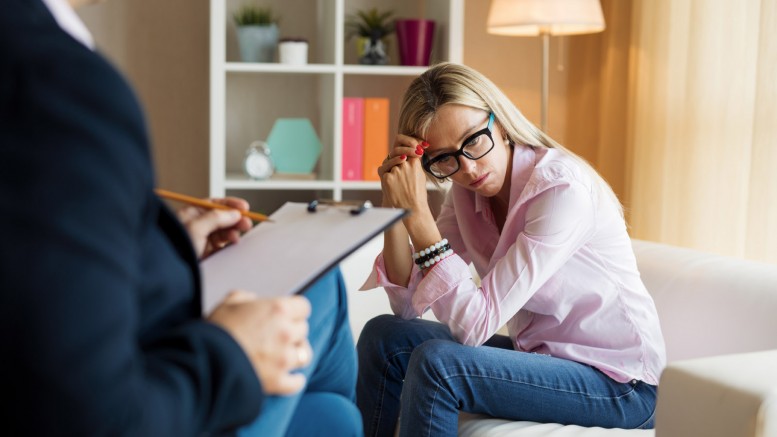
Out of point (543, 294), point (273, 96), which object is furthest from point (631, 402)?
point (273, 96)

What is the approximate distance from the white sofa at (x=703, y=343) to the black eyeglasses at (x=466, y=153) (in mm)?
465

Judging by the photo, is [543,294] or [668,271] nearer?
[543,294]

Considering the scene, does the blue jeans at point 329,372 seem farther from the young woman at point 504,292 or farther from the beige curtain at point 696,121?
the beige curtain at point 696,121

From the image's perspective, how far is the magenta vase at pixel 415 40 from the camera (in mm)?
3039

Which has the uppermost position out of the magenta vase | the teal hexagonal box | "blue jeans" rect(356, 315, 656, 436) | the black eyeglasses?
the magenta vase

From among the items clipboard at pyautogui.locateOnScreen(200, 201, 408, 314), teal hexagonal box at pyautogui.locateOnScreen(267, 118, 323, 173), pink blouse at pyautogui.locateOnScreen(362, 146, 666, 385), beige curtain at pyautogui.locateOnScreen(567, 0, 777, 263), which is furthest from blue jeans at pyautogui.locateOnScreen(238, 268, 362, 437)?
teal hexagonal box at pyautogui.locateOnScreen(267, 118, 323, 173)

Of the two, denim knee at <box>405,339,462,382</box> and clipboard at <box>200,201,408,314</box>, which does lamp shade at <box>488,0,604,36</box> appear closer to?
denim knee at <box>405,339,462,382</box>

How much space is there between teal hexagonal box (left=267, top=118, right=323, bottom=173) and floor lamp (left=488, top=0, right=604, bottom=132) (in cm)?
70

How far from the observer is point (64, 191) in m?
0.58

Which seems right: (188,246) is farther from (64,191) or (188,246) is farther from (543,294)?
(543,294)

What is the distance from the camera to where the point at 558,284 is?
172 cm

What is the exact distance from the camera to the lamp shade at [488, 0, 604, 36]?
290 cm

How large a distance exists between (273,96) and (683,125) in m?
1.46

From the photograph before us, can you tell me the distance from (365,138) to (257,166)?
0.36 metres
